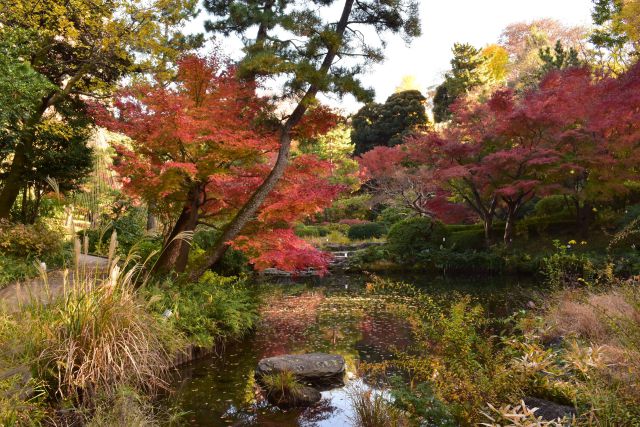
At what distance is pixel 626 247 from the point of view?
12195 millimetres

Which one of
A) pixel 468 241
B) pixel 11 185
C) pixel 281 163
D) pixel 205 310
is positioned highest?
pixel 281 163

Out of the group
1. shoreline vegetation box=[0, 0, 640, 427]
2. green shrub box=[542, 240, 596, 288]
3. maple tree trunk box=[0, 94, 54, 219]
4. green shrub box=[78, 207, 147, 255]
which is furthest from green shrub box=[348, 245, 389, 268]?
maple tree trunk box=[0, 94, 54, 219]

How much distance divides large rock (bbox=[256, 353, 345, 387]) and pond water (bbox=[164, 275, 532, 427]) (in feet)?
0.58

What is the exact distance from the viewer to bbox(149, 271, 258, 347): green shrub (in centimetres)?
567

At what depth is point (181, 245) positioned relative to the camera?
775cm

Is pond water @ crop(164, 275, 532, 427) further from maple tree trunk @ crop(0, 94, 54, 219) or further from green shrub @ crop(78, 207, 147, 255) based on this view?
maple tree trunk @ crop(0, 94, 54, 219)

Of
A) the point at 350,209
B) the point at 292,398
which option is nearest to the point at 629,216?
the point at 292,398

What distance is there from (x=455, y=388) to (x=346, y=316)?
17.7ft

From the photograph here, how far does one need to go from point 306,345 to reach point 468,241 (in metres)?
11.1

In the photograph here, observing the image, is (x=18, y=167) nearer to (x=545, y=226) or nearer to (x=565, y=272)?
(x=565, y=272)

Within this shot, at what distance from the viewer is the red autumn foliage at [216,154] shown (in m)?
6.17

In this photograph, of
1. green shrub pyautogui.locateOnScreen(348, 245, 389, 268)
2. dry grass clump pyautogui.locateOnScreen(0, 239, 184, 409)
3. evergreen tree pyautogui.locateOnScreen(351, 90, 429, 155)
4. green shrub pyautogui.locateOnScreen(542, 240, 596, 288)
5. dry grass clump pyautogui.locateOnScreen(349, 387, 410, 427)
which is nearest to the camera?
dry grass clump pyautogui.locateOnScreen(349, 387, 410, 427)

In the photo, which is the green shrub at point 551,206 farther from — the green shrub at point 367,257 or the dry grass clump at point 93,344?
the dry grass clump at point 93,344

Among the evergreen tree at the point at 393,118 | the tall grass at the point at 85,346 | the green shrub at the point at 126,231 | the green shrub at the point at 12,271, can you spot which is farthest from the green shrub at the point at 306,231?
the tall grass at the point at 85,346
